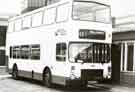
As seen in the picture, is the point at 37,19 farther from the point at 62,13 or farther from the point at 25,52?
the point at 62,13

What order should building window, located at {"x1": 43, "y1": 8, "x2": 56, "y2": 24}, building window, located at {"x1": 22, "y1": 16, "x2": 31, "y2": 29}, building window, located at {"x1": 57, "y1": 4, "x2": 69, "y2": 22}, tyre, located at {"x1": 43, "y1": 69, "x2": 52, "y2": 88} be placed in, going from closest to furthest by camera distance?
building window, located at {"x1": 57, "y1": 4, "x2": 69, "y2": 22} < tyre, located at {"x1": 43, "y1": 69, "x2": 52, "y2": 88} < building window, located at {"x1": 43, "y1": 8, "x2": 56, "y2": 24} < building window, located at {"x1": 22, "y1": 16, "x2": 31, "y2": 29}

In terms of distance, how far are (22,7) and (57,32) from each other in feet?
70.7

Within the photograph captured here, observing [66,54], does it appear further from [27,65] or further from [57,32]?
[27,65]

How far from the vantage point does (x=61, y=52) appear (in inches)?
688

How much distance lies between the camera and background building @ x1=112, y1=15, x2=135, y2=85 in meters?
19.3

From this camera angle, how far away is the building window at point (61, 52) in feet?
56.2

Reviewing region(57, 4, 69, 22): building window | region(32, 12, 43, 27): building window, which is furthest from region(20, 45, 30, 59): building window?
region(57, 4, 69, 22): building window

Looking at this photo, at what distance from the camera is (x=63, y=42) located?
1730cm

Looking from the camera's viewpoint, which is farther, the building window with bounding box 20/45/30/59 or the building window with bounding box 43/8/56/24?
the building window with bounding box 20/45/30/59

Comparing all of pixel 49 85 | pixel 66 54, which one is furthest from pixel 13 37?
pixel 66 54

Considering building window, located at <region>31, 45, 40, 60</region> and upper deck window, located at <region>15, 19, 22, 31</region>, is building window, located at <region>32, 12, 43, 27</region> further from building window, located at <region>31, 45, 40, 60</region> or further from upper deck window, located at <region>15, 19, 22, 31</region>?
upper deck window, located at <region>15, 19, 22, 31</region>

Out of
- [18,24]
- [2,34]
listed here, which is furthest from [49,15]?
[2,34]

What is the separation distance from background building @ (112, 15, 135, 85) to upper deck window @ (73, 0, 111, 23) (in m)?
1.71

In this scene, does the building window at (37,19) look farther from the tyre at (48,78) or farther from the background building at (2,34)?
the background building at (2,34)
